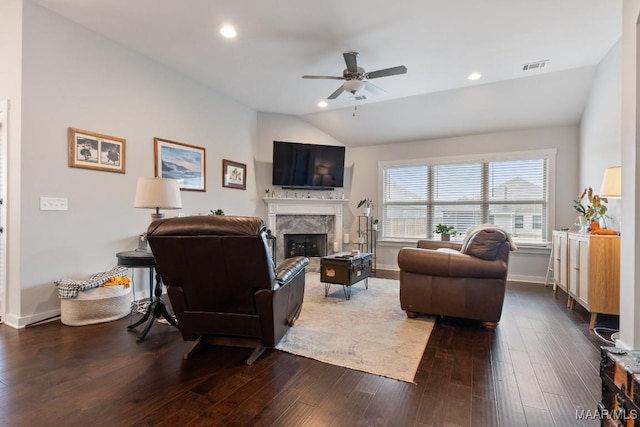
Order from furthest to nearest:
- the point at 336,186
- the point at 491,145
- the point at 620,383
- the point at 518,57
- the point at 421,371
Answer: the point at 336,186 → the point at 491,145 → the point at 518,57 → the point at 421,371 → the point at 620,383

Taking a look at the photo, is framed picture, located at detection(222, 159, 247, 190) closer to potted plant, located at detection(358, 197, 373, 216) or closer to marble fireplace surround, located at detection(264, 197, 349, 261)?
marble fireplace surround, located at detection(264, 197, 349, 261)

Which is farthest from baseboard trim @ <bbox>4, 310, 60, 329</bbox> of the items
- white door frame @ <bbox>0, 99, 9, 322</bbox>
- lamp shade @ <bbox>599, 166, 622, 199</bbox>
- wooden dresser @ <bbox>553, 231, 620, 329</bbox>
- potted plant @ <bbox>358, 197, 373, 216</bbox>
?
lamp shade @ <bbox>599, 166, 622, 199</bbox>

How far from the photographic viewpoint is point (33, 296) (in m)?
3.08

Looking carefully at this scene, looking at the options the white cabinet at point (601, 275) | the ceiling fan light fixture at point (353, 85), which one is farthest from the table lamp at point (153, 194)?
the white cabinet at point (601, 275)

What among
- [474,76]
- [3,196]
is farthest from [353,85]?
[3,196]

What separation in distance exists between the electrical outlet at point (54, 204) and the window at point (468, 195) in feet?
17.4

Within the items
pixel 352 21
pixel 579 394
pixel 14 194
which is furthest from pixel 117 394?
pixel 352 21

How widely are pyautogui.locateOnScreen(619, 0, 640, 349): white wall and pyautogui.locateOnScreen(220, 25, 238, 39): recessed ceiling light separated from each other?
3484mm

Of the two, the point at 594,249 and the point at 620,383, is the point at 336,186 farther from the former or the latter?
the point at 620,383

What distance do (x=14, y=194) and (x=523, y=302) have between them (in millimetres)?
5927

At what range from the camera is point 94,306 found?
3096 millimetres

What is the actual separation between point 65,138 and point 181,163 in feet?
4.87

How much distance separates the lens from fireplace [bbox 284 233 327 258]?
6.63m

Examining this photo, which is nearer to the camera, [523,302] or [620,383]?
[620,383]
